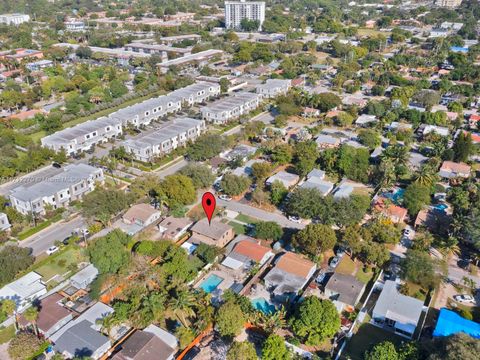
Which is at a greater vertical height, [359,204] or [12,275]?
[359,204]

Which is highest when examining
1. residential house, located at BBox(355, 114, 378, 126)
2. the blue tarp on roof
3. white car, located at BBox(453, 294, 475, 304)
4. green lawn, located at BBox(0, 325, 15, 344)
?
residential house, located at BBox(355, 114, 378, 126)

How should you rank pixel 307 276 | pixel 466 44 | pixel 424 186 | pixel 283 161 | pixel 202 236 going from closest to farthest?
1. pixel 307 276
2. pixel 202 236
3. pixel 424 186
4. pixel 283 161
5. pixel 466 44

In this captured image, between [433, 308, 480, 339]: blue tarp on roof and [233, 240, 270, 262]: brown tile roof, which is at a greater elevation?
[433, 308, 480, 339]: blue tarp on roof

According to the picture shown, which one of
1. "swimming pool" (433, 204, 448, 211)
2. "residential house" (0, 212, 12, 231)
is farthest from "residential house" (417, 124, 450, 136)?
"residential house" (0, 212, 12, 231)

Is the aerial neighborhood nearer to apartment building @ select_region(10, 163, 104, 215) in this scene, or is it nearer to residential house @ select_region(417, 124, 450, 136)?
apartment building @ select_region(10, 163, 104, 215)

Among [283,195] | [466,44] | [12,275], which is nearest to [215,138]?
[283,195]

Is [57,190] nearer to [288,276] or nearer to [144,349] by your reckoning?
[144,349]

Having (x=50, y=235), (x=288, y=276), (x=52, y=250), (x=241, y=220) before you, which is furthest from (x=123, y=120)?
(x=288, y=276)

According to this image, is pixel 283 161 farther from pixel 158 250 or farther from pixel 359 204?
pixel 158 250
